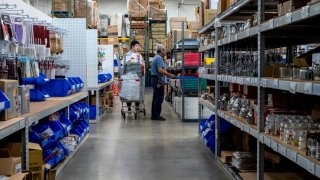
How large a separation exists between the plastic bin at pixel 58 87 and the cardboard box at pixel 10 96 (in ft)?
6.96

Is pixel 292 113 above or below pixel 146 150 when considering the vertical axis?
above

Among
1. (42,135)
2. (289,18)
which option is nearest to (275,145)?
A: (289,18)

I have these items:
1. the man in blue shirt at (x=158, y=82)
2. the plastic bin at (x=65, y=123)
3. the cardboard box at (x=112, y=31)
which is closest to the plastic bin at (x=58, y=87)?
the plastic bin at (x=65, y=123)

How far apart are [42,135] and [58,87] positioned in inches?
47.9

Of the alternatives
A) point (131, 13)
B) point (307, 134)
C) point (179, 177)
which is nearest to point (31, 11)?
point (179, 177)

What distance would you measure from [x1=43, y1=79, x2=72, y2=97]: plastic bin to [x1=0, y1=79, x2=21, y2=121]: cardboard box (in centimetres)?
212

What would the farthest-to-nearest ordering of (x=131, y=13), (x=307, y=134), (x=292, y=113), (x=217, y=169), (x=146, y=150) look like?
(x=131, y=13) → (x=146, y=150) → (x=217, y=169) → (x=292, y=113) → (x=307, y=134)

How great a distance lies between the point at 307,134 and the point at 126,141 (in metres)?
4.07

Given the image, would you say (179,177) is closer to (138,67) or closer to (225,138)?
(225,138)

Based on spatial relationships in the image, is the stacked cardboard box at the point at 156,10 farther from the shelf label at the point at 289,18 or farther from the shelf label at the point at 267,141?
the shelf label at the point at 289,18

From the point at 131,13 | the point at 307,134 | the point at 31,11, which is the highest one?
the point at 131,13

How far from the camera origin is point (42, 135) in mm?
4199

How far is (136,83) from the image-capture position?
869 centimetres

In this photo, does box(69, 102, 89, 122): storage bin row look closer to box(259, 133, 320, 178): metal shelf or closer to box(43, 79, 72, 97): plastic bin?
box(43, 79, 72, 97): plastic bin
